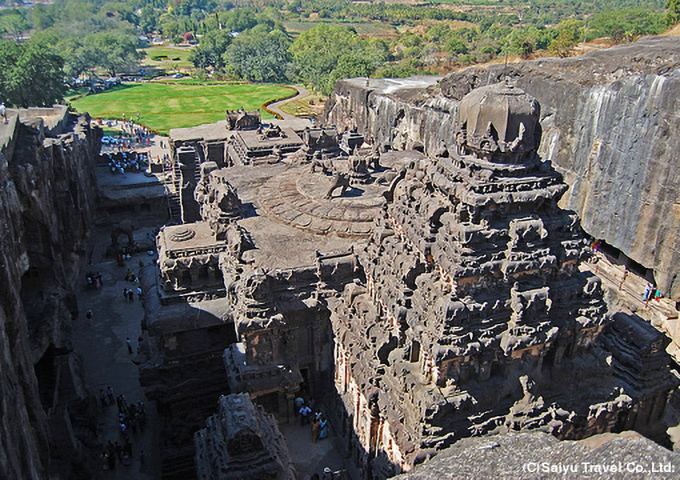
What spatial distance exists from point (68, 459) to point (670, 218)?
28.0m

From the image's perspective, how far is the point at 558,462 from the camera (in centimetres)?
707

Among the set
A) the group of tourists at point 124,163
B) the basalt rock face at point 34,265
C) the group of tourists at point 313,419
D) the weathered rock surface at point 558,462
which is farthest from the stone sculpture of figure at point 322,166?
the group of tourists at point 124,163

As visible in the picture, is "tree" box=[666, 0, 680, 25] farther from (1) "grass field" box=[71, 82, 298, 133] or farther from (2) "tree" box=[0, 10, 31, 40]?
(2) "tree" box=[0, 10, 31, 40]

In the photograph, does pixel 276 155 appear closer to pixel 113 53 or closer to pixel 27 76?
pixel 27 76

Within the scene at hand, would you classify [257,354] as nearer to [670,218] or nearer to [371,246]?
[371,246]

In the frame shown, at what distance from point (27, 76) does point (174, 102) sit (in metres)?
28.4

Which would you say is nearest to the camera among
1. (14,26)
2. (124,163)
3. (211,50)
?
(124,163)

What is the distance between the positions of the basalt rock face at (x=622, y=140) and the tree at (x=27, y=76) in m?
42.2

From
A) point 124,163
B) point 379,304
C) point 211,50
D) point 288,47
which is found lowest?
point 124,163

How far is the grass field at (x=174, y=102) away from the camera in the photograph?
73938 mm

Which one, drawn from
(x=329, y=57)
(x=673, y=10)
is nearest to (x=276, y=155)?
(x=673, y=10)

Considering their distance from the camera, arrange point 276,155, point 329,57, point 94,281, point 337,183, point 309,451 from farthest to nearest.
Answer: point 329,57
point 276,155
point 94,281
point 337,183
point 309,451

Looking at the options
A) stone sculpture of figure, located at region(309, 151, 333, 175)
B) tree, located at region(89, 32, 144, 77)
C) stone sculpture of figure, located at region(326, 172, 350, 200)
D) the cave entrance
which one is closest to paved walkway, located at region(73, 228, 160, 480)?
the cave entrance

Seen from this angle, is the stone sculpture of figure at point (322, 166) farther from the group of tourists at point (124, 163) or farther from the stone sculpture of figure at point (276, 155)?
the group of tourists at point (124, 163)
